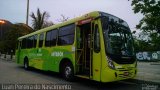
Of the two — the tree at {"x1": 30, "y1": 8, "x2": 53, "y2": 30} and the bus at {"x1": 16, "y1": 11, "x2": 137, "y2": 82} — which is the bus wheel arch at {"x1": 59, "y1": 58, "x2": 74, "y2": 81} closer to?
the bus at {"x1": 16, "y1": 11, "x2": 137, "y2": 82}

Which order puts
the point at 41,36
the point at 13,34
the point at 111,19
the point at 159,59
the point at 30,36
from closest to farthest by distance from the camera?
the point at 111,19, the point at 41,36, the point at 30,36, the point at 13,34, the point at 159,59

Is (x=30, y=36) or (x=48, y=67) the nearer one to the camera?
(x=48, y=67)

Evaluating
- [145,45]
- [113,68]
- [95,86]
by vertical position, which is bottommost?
[95,86]

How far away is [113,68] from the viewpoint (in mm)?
9641

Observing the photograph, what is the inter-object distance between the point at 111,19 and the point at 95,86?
3115 mm

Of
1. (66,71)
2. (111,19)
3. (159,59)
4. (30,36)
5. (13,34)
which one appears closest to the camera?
(111,19)

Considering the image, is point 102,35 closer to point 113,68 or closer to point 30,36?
point 113,68

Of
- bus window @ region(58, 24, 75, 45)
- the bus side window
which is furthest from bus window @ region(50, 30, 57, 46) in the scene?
the bus side window

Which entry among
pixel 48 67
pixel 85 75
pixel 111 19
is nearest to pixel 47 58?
pixel 48 67

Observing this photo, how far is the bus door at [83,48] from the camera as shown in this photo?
11335 mm

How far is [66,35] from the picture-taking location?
12.6 metres

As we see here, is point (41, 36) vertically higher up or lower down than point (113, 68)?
higher up

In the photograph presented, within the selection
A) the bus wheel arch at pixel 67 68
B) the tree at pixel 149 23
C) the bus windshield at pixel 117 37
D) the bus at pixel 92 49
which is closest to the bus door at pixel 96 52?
the bus at pixel 92 49

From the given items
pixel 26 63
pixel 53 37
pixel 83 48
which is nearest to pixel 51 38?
pixel 53 37
